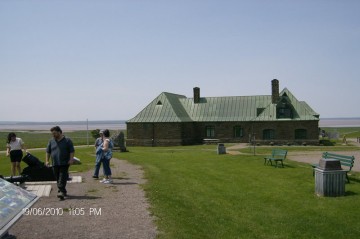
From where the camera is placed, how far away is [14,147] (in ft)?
46.1

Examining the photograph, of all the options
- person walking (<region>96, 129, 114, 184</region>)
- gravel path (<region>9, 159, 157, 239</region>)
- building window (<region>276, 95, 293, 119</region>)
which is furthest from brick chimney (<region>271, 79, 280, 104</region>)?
gravel path (<region>9, 159, 157, 239</region>)

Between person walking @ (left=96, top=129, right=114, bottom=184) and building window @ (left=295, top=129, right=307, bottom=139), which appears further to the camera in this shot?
building window @ (left=295, top=129, right=307, bottom=139)

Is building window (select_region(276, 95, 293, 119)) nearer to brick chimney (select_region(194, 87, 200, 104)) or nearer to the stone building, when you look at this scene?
the stone building

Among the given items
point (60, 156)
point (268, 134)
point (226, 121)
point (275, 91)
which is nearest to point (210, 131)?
point (226, 121)

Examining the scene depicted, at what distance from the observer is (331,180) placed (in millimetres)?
→ 11500

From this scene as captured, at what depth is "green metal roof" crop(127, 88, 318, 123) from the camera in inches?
1709

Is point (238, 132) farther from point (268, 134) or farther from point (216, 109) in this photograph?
point (216, 109)

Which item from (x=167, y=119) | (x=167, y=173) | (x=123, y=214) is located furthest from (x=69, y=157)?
(x=167, y=119)

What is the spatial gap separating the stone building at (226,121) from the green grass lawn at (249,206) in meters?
25.7

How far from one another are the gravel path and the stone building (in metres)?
29.5

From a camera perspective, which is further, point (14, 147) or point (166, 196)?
point (14, 147)

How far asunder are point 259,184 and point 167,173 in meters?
4.59

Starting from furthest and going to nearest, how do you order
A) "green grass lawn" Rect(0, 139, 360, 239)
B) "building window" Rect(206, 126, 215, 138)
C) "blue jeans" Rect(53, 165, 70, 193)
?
"building window" Rect(206, 126, 215, 138) → "blue jeans" Rect(53, 165, 70, 193) → "green grass lawn" Rect(0, 139, 360, 239)

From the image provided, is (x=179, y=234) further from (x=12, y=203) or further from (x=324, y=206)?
(x=324, y=206)
